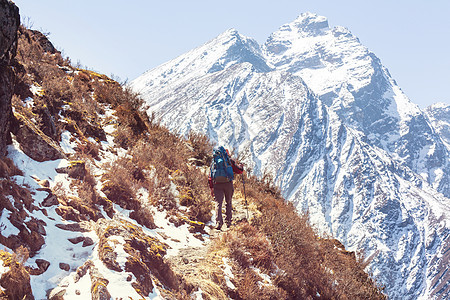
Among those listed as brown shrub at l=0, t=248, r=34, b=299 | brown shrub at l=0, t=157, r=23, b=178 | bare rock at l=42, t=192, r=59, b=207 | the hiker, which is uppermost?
brown shrub at l=0, t=157, r=23, b=178

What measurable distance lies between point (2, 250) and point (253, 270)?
4.30 m

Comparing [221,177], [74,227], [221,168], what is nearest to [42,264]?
[74,227]

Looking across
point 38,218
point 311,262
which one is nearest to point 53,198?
point 38,218

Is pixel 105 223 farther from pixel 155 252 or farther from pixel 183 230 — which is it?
pixel 183 230

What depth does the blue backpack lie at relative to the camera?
26.3ft

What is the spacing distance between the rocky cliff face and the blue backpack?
445 cm

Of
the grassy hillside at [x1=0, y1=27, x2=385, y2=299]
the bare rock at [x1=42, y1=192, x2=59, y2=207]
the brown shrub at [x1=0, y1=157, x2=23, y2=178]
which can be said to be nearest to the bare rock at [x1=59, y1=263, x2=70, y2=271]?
the grassy hillside at [x1=0, y1=27, x2=385, y2=299]

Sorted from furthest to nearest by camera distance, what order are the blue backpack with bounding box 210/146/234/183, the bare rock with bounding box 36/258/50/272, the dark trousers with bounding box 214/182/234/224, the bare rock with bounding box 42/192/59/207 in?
the dark trousers with bounding box 214/182/234/224
the blue backpack with bounding box 210/146/234/183
the bare rock with bounding box 42/192/59/207
the bare rock with bounding box 36/258/50/272

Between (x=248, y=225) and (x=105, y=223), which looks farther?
(x=248, y=225)

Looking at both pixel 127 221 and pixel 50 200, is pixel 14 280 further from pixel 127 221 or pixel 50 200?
pixel 127 221

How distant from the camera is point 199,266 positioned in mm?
5980

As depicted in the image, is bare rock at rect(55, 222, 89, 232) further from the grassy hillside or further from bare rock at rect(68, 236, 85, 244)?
bare rock at rect(68, 236, 85, 244)

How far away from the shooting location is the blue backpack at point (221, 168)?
26.3 ft

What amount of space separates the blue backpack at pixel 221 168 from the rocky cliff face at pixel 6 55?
14.6ft
